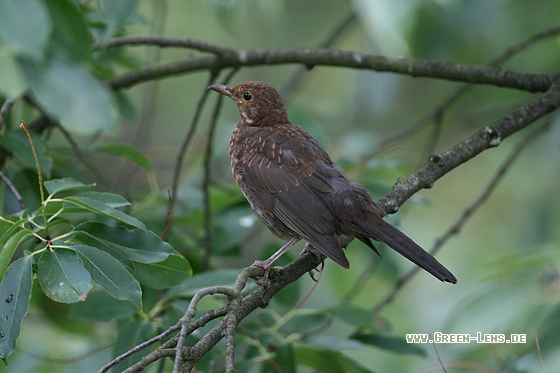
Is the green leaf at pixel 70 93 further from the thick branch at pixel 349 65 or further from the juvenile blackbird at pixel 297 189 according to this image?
the thick branch at pixel 349 65

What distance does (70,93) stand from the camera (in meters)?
2.70

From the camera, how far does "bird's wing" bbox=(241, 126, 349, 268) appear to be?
3256mm

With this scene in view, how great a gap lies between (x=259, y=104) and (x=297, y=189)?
1020 mm

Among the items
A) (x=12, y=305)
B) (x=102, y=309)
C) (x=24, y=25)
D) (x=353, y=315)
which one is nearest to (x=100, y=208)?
(x=12, y=305)

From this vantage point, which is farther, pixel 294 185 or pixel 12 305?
pixel 294 185

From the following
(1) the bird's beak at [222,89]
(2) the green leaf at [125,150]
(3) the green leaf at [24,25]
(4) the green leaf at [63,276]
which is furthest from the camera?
(1) the bird's beak at [222,89]

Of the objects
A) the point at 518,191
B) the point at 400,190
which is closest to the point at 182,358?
the point at 400,190

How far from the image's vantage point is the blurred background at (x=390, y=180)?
3.38 metres

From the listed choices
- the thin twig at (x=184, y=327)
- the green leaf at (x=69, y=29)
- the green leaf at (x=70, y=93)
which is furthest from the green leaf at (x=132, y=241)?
the green leaf at (x=69, y=29)

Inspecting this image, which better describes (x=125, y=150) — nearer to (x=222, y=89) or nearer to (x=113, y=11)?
(x=222, y=89)

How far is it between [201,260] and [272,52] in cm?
150

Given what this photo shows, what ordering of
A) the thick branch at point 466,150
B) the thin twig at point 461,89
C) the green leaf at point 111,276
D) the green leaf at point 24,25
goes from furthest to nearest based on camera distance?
1. the thin twig at point 461,89
2. the thick branch at point 466,150
3. the green leaf at point 24,25
4. the green leaf at point 111,276

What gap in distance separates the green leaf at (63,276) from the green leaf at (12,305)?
0.06 m

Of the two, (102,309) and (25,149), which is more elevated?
(25,149)
